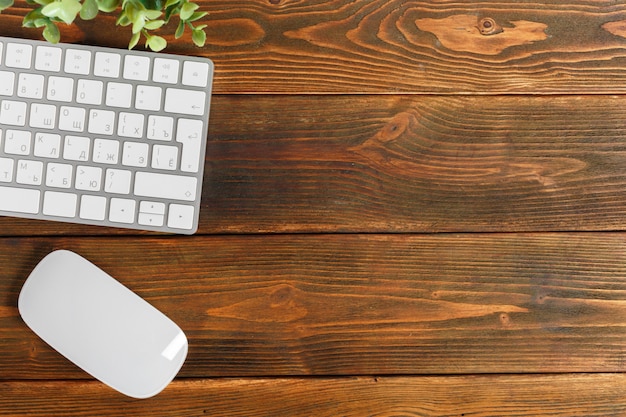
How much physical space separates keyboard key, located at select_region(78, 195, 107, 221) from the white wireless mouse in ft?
0.16

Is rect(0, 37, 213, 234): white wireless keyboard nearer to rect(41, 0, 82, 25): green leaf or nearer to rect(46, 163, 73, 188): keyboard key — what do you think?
rect(46, 163, 73, 188): keyboard key

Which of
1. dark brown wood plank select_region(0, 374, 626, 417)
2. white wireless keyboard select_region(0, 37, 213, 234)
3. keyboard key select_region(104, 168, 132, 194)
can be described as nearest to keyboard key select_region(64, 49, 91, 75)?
white wireless keyboard select_region(0, 37, 213, 234)

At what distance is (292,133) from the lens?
0.63 meters

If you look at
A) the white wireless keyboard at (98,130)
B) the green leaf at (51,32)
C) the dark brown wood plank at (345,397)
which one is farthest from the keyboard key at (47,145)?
the dark brown wood plank at (345,397)

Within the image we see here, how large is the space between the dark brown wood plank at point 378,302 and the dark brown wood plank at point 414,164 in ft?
0.08

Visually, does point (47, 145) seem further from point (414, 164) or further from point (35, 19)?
point (414, 164)

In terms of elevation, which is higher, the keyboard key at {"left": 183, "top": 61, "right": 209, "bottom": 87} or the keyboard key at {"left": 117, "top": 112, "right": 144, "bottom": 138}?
the keyboard key at {"left": 183, "top": 61, "right": 209, "bottom": 87}

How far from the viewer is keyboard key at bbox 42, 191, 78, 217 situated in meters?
0.60

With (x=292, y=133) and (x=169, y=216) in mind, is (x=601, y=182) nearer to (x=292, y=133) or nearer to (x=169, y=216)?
(x=292, y=133)

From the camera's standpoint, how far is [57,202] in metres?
0.60

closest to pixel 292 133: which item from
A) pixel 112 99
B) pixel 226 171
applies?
pixel 226 171

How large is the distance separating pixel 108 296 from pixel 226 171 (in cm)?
17

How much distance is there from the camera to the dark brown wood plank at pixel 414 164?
0.63 m

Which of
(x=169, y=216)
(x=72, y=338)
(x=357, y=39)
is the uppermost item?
(x=357, y=39)
